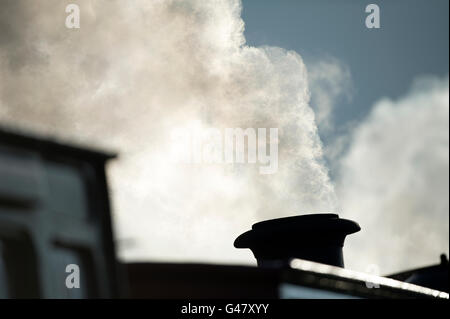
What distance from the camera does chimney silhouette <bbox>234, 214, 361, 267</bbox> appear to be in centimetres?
1623

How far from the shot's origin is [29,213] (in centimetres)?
656

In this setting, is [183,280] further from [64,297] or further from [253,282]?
[64,297]

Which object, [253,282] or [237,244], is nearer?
[253,282]

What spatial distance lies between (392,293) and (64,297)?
7.35 meters

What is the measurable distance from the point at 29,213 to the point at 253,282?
11.6 ft

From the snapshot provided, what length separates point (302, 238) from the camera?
16.2 m

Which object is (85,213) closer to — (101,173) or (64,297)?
(101,173)

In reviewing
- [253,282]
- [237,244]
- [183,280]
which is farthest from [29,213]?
[237,244]

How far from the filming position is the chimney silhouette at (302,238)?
16.2m
